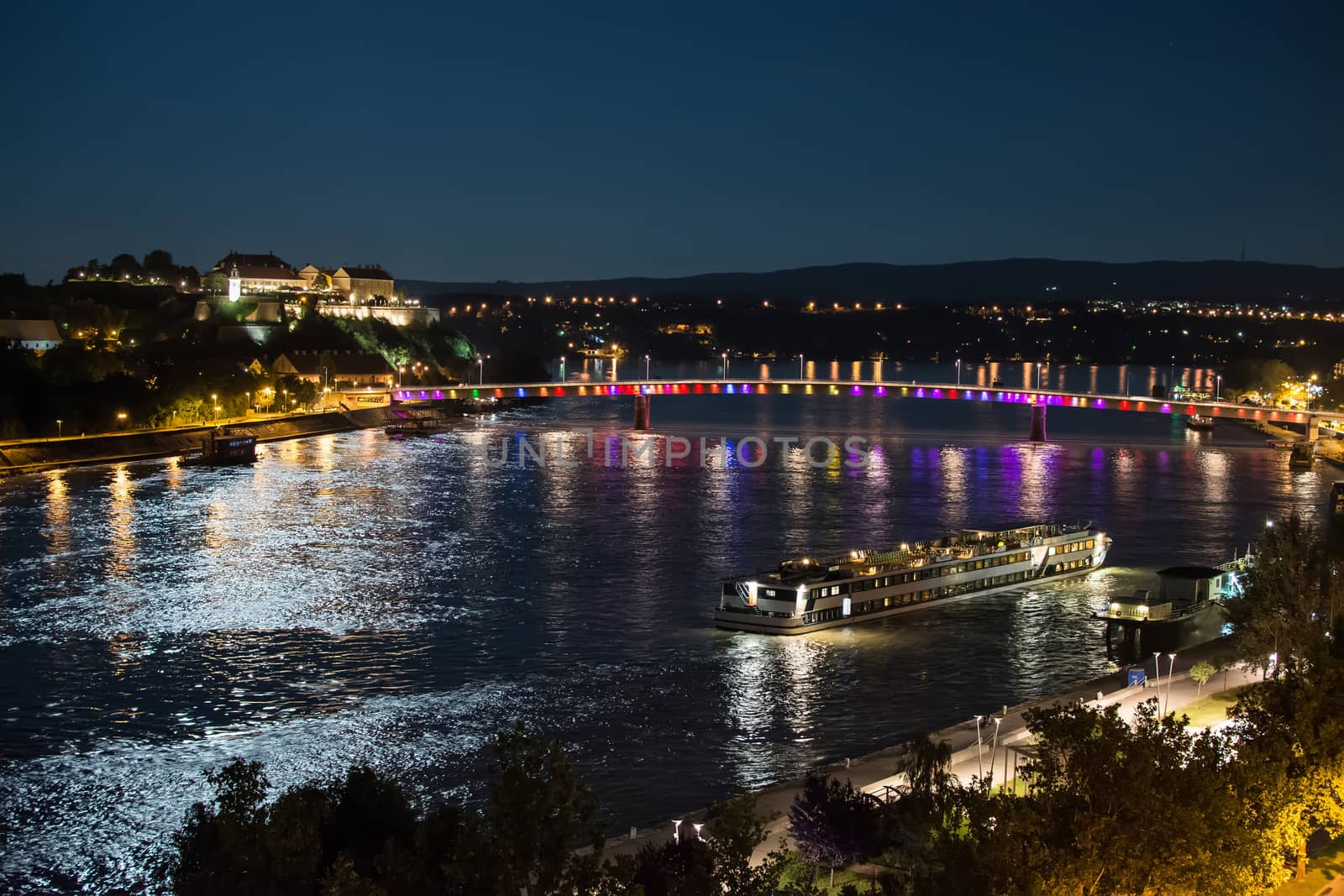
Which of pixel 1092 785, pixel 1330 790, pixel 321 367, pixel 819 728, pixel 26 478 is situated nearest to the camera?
pixel 1092 785

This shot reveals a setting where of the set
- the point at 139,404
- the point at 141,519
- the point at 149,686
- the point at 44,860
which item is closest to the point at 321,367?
the point at 139,404

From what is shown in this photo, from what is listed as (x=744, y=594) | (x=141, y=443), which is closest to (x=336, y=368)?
(x=141, y=443)

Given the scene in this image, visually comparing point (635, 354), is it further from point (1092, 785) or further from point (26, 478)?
point (1092, 785)

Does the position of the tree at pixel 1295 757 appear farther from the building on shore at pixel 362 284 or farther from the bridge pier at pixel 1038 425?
the building on shore at pixel 362 284

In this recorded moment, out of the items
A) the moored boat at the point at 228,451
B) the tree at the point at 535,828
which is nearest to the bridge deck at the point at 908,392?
the moored boat at the point at 228,451

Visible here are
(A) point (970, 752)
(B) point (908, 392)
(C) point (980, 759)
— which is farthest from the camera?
(B) point (908, 392)

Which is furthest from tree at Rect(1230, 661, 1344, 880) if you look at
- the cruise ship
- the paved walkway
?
the cruise ship

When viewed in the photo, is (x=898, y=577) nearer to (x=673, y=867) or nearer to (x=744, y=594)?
(x=744, y=594)
